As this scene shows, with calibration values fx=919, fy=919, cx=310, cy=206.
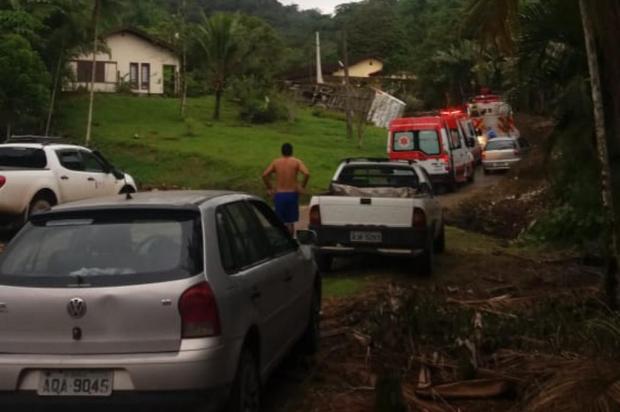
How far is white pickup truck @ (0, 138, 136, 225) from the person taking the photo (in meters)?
16.1

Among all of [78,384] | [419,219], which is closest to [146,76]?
[419,219]

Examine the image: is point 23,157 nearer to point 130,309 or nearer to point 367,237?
point 367,237

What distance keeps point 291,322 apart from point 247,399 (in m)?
1.32

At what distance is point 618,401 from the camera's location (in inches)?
205

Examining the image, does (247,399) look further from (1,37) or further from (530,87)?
(1,37)

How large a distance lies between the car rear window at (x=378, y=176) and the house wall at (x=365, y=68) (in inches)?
2611

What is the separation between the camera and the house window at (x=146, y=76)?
53.4 meters

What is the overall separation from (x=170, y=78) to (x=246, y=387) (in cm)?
5102

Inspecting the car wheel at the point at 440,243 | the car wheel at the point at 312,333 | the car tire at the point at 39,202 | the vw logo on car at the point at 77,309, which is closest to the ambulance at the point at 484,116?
the car wheel at the point at 440,243

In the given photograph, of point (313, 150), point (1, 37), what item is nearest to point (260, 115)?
point (313, 150)

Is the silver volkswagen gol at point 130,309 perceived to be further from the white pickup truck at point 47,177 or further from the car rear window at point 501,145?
the car rear window at point 501,145

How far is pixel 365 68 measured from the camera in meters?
81.9

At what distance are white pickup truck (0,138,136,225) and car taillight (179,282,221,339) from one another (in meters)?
11.8

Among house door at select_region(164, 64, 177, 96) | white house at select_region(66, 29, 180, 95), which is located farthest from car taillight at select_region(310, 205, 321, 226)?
house door at select_region(164, 64, 177, 96)
